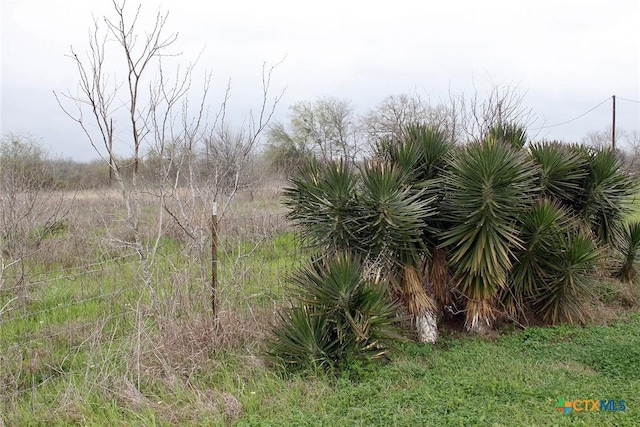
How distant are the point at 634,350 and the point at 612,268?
11.0ft

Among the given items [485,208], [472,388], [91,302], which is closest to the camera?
[472,388]

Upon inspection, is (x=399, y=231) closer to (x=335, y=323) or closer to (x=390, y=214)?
(x=390, y=214)

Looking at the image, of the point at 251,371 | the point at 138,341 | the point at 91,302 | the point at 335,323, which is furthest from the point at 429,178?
the point at 91,302

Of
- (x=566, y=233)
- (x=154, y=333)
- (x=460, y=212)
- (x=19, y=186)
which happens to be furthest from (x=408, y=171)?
(x=19, y=186)

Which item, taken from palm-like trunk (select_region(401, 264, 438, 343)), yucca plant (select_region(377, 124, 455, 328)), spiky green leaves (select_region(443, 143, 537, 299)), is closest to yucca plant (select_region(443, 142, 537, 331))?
spiky green leaves (select_region(443, 143, 537, 299))

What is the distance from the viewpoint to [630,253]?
7.63 metres

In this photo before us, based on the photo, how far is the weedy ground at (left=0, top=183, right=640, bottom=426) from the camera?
12.2ft

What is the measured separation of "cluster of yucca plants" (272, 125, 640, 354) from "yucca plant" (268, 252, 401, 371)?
723mm

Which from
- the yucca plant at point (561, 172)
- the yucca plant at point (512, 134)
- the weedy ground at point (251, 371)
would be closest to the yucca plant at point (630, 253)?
the weedy ground at point (251, 371)

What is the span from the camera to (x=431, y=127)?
19.9ft

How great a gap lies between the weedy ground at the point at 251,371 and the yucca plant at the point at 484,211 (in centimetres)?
75

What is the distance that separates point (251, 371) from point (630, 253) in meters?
6.45

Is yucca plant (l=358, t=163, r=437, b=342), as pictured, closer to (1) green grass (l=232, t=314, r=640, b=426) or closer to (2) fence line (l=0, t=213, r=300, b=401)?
(1) green grass (l=232, t=314, r=640, b=426)

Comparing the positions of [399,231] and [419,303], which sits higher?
[399,231]
